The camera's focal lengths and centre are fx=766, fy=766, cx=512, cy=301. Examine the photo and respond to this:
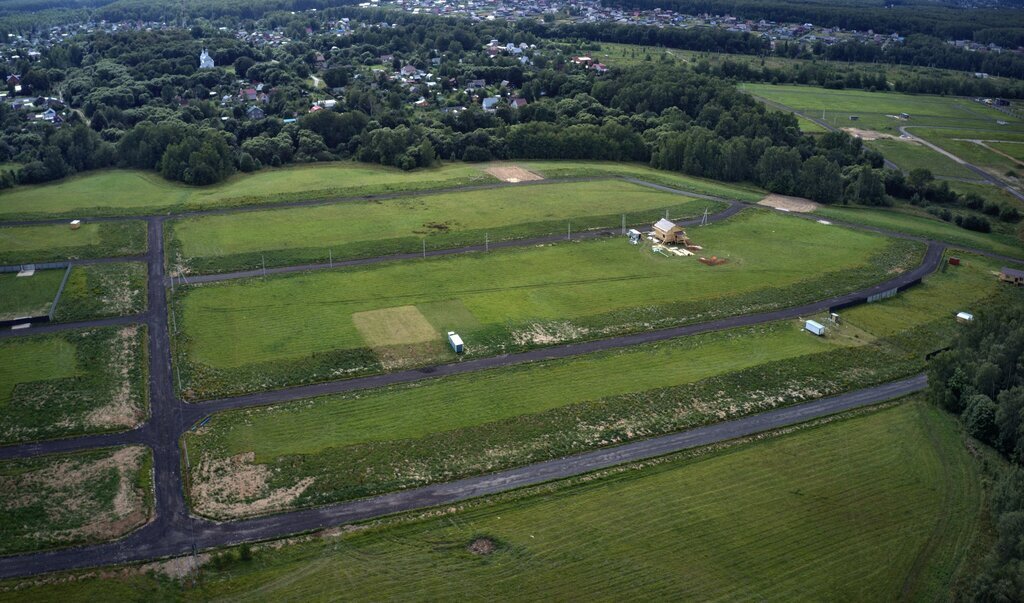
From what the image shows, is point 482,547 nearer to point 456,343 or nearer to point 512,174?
point 456,343

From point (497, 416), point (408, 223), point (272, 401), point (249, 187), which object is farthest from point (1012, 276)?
point (249, 187)

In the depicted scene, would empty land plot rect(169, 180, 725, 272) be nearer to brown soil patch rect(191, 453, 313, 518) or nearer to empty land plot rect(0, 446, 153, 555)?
empty land plot rect(0, 446, 153, 555)

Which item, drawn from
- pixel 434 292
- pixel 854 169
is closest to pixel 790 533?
pixel 434 292

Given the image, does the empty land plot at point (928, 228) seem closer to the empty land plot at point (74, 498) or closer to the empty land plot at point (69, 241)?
the empty land plot at point (69, 241)

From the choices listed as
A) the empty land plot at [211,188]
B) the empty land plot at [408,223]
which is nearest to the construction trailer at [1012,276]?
the empty land plot at [408,223]

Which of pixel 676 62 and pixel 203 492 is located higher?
pixel 676 62

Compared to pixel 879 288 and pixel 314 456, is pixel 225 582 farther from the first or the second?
pixel 879 288

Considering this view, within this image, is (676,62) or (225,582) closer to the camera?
(225,582)
